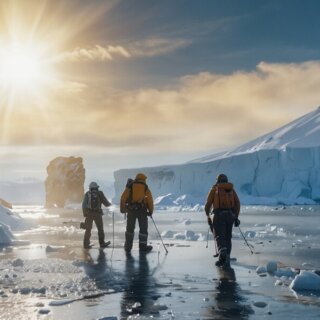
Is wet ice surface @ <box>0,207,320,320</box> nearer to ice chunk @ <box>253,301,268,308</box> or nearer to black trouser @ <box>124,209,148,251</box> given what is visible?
ice chunk @ <box>253,301,268,308</box>

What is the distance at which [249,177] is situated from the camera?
276 feet

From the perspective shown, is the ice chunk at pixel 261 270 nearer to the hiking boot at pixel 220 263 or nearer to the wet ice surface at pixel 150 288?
the wet ice surface at pixel 150 288

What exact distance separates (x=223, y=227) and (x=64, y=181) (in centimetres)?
13078

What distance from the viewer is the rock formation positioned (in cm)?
13912

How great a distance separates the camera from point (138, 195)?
12.4m

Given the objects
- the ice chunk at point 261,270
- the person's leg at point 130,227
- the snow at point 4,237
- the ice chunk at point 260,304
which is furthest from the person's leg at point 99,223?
the ice chunk at point 260,304

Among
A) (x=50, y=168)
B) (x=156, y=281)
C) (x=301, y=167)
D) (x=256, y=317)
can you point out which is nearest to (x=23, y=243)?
(x=156, y=281)

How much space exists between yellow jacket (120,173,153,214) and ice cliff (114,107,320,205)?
2791 inches

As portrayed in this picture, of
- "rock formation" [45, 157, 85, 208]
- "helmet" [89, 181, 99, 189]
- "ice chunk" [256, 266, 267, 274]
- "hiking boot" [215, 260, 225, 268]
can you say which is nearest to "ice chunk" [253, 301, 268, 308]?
"ice chunk" [256, 266, 267, 274]

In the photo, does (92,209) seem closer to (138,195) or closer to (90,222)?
(90,222)

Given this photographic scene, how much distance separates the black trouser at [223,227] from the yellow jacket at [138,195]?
2550 mm

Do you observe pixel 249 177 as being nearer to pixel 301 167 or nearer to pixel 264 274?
pixel 301 167

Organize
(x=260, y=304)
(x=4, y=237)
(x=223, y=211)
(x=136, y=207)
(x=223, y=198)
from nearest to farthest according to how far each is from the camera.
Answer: (x=260, y=304) → (x=223, y=211) → (x=223, y=198) → (x=136, y=207) → (x=4, y=237)

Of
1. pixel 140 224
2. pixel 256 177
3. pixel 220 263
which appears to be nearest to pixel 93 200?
pixel 140 224
